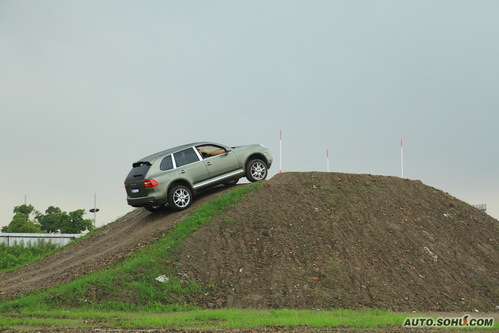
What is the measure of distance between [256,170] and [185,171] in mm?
3270

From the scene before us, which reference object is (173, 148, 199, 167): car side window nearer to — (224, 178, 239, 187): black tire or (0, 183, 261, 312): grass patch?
(224, 178, 239, 187): black tire

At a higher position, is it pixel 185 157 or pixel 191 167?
pixel 185 157

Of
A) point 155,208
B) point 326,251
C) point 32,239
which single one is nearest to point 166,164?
point 155,208

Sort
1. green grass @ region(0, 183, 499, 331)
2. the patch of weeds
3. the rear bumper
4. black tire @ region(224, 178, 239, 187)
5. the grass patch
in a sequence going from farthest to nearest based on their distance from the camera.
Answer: black tire @ region(224, 178, 239, 187) → the rear bumper → the patch of weeds → the grass patch → green grass @ region(0, 183, 499, 331)

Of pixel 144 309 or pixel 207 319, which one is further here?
pixel 144 309

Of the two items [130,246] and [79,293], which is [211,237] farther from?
[79,293]

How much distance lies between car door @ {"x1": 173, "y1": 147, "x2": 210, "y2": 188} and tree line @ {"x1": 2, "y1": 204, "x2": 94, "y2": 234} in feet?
107

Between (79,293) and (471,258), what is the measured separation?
14062mm

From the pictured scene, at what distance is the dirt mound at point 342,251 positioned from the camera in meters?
17.7

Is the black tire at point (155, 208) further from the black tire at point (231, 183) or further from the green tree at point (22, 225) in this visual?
the green tree at point (22, 225)

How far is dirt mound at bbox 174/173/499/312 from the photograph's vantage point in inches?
698

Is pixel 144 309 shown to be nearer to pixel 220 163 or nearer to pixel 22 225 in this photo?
pixel 220 163

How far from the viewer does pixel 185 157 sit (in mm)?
22047

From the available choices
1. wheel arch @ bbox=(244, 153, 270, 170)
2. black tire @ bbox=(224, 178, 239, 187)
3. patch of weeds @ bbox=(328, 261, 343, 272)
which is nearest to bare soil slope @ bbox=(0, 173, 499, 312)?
patch of weeds @ bbox=(328, 261, 343, 272)
